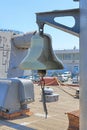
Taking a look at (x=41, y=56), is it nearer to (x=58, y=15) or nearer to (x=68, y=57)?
(x=58, y=15)

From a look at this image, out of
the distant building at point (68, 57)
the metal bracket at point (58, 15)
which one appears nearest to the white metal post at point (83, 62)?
the metal bracket at point (58, 15)

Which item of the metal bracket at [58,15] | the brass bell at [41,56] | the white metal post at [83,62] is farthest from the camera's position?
the brass bell at [41,56]

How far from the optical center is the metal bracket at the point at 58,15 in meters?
1.48

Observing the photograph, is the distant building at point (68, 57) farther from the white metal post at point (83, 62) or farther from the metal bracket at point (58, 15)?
the white metal post at point (83, 62)

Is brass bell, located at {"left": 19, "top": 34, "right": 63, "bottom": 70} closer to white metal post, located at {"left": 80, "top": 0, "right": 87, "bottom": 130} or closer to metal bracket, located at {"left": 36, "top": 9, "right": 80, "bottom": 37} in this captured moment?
metal bracket, located at {"left": 36, "top": 9, "right": 80, "bottom": 37}

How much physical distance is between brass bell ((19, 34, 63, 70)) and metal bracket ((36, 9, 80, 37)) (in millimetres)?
128

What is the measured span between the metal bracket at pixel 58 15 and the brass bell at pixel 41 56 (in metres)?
0.13

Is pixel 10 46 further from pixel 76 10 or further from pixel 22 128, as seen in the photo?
pixel 76 10

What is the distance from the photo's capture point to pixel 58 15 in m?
1.70

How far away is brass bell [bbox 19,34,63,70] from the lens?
2.03 meters

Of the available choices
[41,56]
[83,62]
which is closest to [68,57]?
[41,56]

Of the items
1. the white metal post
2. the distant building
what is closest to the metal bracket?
the white metal post

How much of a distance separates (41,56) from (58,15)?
0.44m

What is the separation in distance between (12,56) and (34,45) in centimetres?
342
